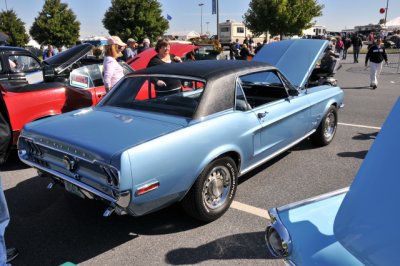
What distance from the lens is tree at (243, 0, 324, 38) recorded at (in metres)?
37.6

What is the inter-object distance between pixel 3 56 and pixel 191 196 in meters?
6.66

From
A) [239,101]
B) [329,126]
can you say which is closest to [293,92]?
[239,101]

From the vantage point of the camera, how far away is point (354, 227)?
1570 millimetres

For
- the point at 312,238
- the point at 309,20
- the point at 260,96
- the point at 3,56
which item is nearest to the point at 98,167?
the point at 312,238

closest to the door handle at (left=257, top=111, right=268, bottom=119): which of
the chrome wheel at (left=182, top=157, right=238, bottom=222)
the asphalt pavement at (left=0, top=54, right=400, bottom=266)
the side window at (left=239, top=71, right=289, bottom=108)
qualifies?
the chrome wheel at (left=182, top=157, right=238, bottom=222)

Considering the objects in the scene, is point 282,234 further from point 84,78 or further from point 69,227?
point 84,78

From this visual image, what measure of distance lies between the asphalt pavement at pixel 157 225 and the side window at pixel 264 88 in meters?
0.91

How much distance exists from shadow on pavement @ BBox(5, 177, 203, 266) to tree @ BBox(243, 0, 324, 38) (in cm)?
3736

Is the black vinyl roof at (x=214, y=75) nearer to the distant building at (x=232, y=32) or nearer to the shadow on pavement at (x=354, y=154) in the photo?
the shadow on pavement at (x=354, y=154)

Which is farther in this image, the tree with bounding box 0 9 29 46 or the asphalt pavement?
the tree with bounding box 0 9 29 46

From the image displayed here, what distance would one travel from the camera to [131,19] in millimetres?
40000

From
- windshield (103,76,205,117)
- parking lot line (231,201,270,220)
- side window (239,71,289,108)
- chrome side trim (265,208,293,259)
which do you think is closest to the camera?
chrome side trim (265,208,293,259)

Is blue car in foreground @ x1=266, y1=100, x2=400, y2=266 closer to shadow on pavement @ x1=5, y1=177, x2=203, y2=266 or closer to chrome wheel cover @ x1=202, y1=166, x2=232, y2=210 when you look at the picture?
chrome wheel cover @ x1=202, y1=166, x2=232, y2=210

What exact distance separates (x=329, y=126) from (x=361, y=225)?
14.4 ft
